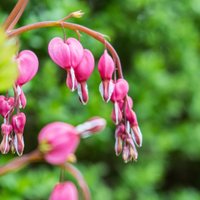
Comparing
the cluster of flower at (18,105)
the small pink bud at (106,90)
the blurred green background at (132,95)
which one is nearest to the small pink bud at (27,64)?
the cluster of flower at (18,105)

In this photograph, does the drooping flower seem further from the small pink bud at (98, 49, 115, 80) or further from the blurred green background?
the blurred green background

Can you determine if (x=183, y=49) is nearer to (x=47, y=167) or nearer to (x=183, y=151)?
(x=183, y=151)

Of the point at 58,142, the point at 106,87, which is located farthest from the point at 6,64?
the point at 106,87

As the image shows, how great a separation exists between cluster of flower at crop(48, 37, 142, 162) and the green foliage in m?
0.31

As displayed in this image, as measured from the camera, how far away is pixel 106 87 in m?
0.99

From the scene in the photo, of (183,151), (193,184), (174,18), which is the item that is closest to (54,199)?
(174,18)

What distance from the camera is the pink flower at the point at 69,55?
0.96 metres

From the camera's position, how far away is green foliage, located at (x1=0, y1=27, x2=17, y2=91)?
63cm

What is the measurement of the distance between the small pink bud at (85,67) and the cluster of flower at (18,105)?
7 centimetres

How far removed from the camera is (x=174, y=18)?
296cm

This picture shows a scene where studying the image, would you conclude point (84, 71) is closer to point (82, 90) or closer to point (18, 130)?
point (82, 90)

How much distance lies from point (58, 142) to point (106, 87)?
0.39 m

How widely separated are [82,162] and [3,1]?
0.92 meters

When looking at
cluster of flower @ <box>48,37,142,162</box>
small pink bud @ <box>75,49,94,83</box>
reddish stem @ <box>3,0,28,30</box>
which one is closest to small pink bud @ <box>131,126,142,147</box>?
cluster of flower @ <box>48,37,142,162</box>
